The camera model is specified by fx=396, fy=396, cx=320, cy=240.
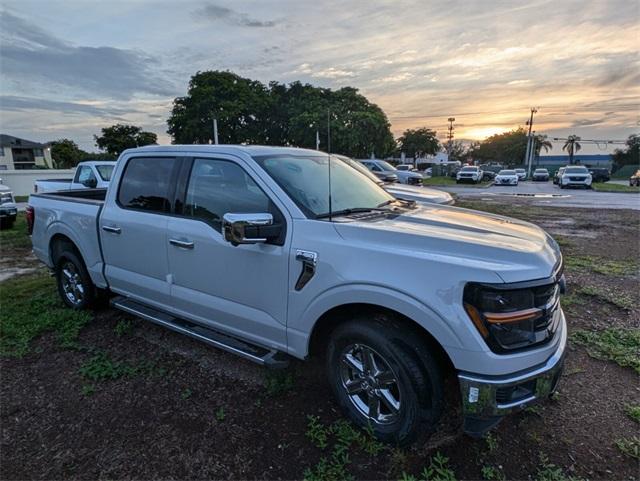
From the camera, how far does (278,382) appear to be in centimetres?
316

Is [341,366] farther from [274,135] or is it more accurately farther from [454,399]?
[274,135]

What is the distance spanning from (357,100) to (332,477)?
1621 inches

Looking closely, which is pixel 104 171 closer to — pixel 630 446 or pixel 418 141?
pixel 630 446

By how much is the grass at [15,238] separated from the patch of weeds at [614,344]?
10.3 meters

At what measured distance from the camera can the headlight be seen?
6.75ft

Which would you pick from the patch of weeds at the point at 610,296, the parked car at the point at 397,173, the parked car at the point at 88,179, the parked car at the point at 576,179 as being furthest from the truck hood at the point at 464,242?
the parked car at the point at 576,179

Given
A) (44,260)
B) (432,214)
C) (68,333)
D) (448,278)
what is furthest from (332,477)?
(44,260)

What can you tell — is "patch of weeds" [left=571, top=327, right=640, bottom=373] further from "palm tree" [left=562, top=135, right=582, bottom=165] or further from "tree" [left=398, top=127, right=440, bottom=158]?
"palm tree" [left=562, top=135, right=582, bottom=165]

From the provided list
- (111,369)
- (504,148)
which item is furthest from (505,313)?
(504,148)

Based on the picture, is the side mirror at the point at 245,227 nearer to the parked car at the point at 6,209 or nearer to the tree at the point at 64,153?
the parked car at the point at 6,209

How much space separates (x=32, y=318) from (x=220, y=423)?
10.4 ft

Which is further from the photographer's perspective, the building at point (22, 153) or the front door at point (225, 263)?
the building at point (22, 153)

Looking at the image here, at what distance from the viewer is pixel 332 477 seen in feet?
7.47

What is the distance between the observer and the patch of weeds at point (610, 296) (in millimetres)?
4598
